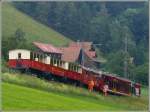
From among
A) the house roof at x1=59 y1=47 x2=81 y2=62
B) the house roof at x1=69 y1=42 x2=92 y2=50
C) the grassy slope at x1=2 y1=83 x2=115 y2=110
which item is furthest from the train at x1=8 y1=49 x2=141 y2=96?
the grassy slope at x1=2 y1=83 x2=115 y2=110

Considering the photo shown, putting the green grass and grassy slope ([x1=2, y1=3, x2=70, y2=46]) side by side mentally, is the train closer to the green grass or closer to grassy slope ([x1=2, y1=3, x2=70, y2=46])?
grassy slope ([x1=2, y1=3, x2=70, y2=46])

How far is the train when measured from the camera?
101 ft

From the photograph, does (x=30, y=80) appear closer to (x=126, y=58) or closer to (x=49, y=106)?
(x=49, y=106)

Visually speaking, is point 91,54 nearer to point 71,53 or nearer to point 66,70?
point 71,53

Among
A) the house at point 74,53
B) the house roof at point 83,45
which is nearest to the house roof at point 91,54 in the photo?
the house at point 74,53

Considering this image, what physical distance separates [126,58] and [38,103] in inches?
621

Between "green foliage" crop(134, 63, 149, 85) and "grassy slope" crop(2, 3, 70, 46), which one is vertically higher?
"grassy slope" crop(2, 3, 70, 46)

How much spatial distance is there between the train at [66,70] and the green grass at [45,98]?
3605 millimetres

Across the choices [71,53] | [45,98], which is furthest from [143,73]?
[71,53]

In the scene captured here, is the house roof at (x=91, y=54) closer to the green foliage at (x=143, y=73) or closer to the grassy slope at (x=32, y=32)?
the grassy slope at (x=32, y=32)

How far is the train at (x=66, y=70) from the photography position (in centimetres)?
3084

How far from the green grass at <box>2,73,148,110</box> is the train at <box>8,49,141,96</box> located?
3.60 metres

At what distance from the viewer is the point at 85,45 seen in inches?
1437

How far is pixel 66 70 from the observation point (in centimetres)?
3225
